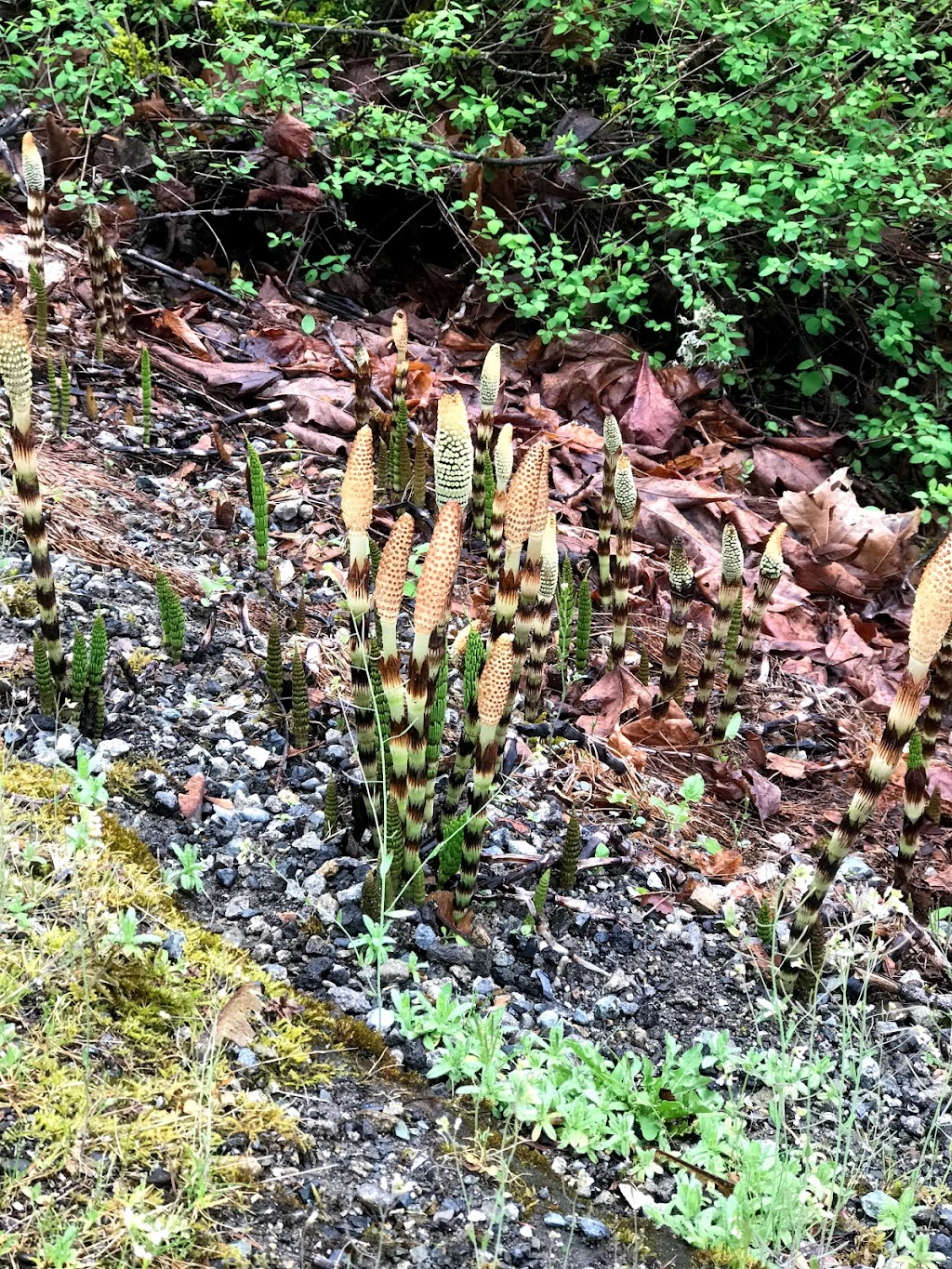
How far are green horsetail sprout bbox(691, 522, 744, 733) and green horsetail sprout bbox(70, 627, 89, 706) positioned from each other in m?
1.72

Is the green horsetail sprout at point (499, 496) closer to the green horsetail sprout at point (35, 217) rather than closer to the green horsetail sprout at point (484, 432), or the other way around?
the green horsetail sprout at point (484, 432)

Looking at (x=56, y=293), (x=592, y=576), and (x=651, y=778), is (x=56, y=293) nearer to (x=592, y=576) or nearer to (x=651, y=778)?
(x=592, y=576)

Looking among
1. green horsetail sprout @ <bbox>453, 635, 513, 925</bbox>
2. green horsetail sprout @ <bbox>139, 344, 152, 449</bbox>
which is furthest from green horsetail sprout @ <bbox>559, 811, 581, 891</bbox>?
green horsetail sprout @ <bbox>139, 344, 152, 449</bbox>

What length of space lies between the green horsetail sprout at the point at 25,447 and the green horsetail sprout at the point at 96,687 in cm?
11

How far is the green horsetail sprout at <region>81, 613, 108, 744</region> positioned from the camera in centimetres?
265

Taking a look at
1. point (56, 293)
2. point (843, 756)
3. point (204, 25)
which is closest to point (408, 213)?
point (204, 25)

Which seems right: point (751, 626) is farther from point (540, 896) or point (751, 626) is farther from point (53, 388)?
point (53, 388)

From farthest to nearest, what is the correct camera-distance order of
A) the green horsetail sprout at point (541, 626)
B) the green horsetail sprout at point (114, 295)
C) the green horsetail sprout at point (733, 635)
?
the green horsetail sprout at point (114, 295) → the green horsetail sprout at point (733, 635) → the green horsetail sprout at point (541, 626)

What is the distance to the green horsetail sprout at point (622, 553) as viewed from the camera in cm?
357

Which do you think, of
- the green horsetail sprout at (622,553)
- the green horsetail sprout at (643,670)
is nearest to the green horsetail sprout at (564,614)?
the green horsetail sprout at (622,553)

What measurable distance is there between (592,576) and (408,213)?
2.89 m

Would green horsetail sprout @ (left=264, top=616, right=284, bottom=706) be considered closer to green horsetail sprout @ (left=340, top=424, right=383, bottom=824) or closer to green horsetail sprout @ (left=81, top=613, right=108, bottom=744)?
green horsetail sprout @ (left=340, top=424, right=383, bottom=824)

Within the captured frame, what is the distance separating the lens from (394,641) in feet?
7.82

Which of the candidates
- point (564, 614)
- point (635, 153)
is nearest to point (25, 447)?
point (564, 614)
